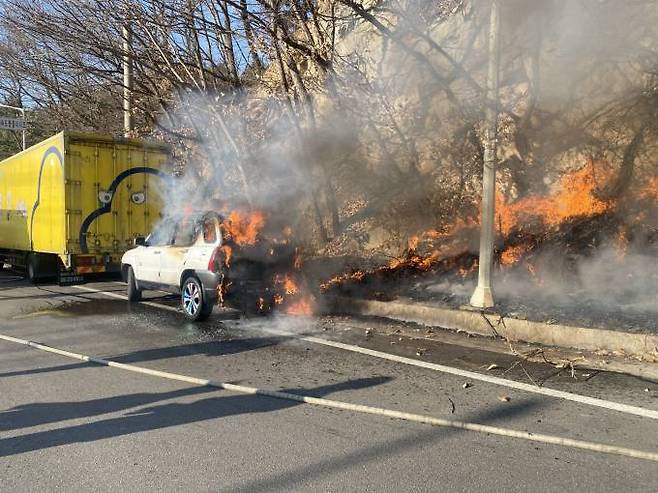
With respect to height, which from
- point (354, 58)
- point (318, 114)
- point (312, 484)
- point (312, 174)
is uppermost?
point (354, 58)

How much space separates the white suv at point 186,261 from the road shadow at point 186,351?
1188mm

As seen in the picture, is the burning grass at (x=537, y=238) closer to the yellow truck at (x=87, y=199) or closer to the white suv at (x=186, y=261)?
the white suv at (x=186, y=261)

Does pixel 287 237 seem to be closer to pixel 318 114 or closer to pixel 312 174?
pixel 312 174

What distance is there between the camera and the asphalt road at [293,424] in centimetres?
319

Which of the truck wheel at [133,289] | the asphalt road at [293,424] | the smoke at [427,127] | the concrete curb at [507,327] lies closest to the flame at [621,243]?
the smoke at [427,127]

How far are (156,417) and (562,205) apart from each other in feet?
28.8

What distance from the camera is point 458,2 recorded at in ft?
37.2

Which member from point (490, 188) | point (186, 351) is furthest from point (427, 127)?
point (186, 351)

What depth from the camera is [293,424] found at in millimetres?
4000

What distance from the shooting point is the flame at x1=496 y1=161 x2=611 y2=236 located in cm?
1008

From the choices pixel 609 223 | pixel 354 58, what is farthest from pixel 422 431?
pixel 354 58

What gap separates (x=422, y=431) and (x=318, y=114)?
10.5 meters

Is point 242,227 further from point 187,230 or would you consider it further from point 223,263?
point 187,230

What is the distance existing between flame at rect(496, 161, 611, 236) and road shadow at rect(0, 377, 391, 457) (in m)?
6.52
